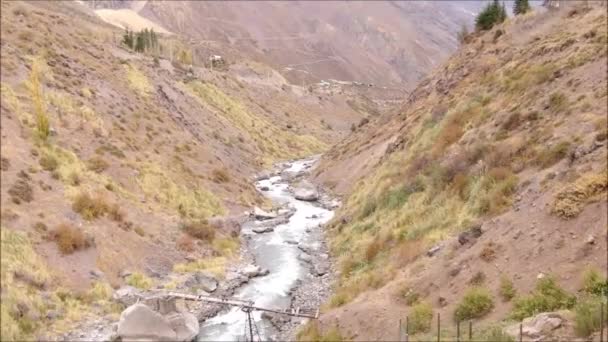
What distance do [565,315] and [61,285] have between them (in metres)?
22.5

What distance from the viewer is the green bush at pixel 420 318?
20828mm

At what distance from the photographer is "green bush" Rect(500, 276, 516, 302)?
20.1 m

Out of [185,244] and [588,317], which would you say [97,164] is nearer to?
[185,244]

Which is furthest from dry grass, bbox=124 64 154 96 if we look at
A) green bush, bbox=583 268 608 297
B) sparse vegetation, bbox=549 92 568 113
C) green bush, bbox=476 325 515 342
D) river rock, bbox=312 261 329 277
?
green bush, bbox=583 268 608 297

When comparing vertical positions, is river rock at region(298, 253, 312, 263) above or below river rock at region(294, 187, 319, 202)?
below

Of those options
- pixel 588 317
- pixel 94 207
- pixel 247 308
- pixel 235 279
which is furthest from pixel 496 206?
pixel 94 207

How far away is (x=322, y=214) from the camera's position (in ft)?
175

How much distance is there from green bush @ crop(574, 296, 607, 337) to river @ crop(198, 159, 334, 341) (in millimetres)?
14869

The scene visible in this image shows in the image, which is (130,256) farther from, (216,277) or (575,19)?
(575,19)

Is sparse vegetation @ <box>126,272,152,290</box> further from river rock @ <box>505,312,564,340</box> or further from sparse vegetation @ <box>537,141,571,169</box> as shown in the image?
sparse vegetation @ <box>537,141,571,169</box>

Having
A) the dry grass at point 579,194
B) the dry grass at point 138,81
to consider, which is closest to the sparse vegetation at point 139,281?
the dry grass at point 579,194

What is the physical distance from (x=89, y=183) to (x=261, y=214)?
17.0 m

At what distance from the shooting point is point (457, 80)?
5419 cm

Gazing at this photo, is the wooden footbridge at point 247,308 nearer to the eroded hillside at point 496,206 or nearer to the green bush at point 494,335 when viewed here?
the eroded hillside at point 496,206
